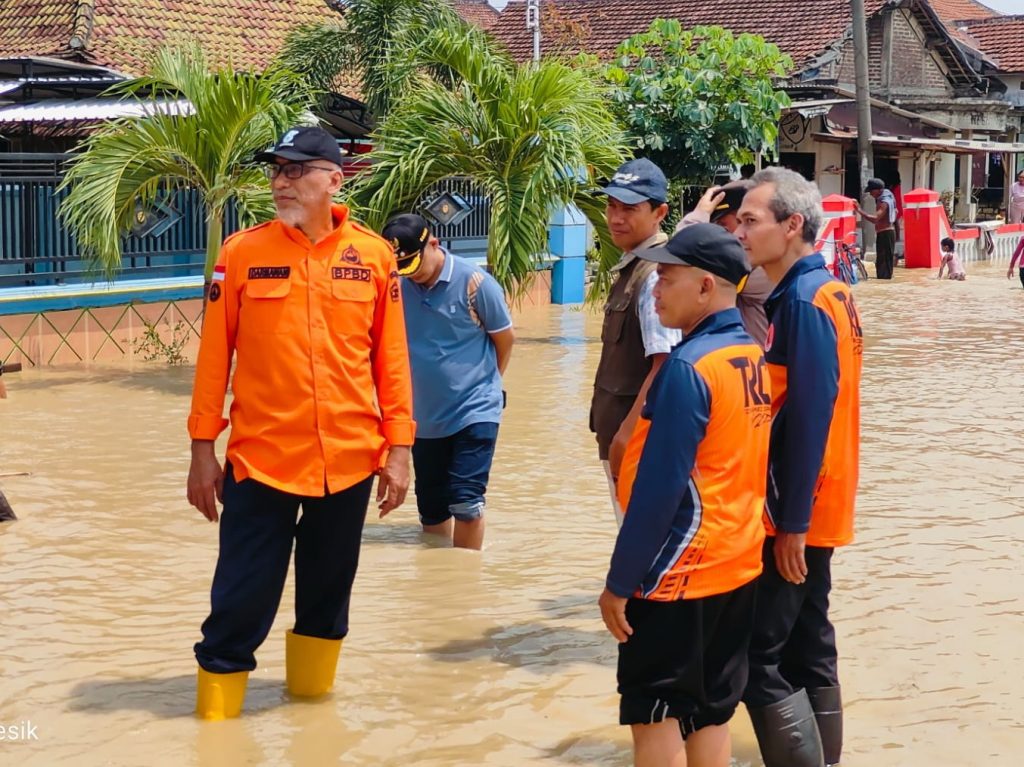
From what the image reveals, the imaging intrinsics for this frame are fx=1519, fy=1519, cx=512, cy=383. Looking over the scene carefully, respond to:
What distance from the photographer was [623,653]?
382cm

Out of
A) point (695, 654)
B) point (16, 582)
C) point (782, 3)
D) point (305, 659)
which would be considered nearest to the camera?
point (695, 654)

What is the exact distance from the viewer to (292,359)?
4629 mm

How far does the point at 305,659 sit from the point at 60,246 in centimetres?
870

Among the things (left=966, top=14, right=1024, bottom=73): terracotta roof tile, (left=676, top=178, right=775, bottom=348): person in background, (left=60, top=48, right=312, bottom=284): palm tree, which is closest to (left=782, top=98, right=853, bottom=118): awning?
(left=966, top=14, right=1024, bottom=73): terracotta roof tile

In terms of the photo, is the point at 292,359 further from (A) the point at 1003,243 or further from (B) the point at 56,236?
(A) the point at 1003,243

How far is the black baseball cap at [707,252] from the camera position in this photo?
3.73 metres

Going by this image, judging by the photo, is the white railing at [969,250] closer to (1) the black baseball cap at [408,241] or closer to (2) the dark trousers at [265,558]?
(1) the black baseball cap at [408,241]

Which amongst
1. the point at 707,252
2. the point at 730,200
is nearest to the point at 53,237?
the point at 730,200

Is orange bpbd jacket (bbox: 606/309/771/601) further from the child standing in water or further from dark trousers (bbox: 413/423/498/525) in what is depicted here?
the child standing in water

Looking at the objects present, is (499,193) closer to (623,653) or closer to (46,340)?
(46,340)

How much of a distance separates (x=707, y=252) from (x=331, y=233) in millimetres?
1467

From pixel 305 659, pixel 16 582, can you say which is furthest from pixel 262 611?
pixel 16 582

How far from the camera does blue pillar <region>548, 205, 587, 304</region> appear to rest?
60.3 ft

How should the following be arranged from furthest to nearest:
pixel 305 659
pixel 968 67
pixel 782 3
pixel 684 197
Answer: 1. pixel 968 67
2. pixel 782 3
3. pixel 684 197
4. pixel 305 659
